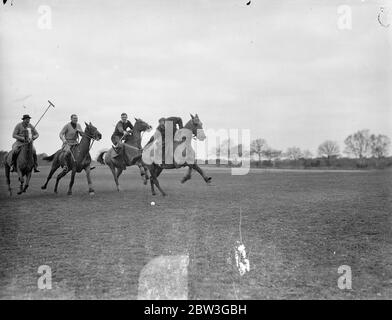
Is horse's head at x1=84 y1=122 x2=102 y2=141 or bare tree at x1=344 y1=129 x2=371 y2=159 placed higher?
horse's head at x1=84 y1=122 x2=102 y2=141

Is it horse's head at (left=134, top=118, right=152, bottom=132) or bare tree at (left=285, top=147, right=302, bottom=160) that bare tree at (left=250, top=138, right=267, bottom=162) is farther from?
horse's head at (left=134, top=118, right=152, bottom=132)

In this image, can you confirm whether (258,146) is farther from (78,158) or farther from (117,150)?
(78,158)

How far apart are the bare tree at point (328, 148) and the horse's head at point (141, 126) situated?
4100 millimetres

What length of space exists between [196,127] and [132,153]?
11.5ft

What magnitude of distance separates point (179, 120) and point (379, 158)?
18.4ft

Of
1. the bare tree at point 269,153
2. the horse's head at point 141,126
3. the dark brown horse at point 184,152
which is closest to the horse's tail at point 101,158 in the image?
the dark brown horse at point 184,152

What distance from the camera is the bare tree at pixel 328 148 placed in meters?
8.02

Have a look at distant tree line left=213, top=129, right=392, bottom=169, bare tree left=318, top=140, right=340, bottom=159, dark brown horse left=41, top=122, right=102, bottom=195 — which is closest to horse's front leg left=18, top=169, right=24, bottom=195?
dark brown horse left=41, top=122, right=102, bottom=195

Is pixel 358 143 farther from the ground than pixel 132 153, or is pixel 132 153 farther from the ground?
pixel 358 143

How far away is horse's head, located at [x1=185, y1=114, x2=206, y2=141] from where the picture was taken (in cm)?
728

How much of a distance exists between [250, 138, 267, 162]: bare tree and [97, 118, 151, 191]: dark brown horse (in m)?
2.84

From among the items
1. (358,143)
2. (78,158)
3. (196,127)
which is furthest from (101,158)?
(358,143)

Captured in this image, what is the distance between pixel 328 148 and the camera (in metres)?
8.60
